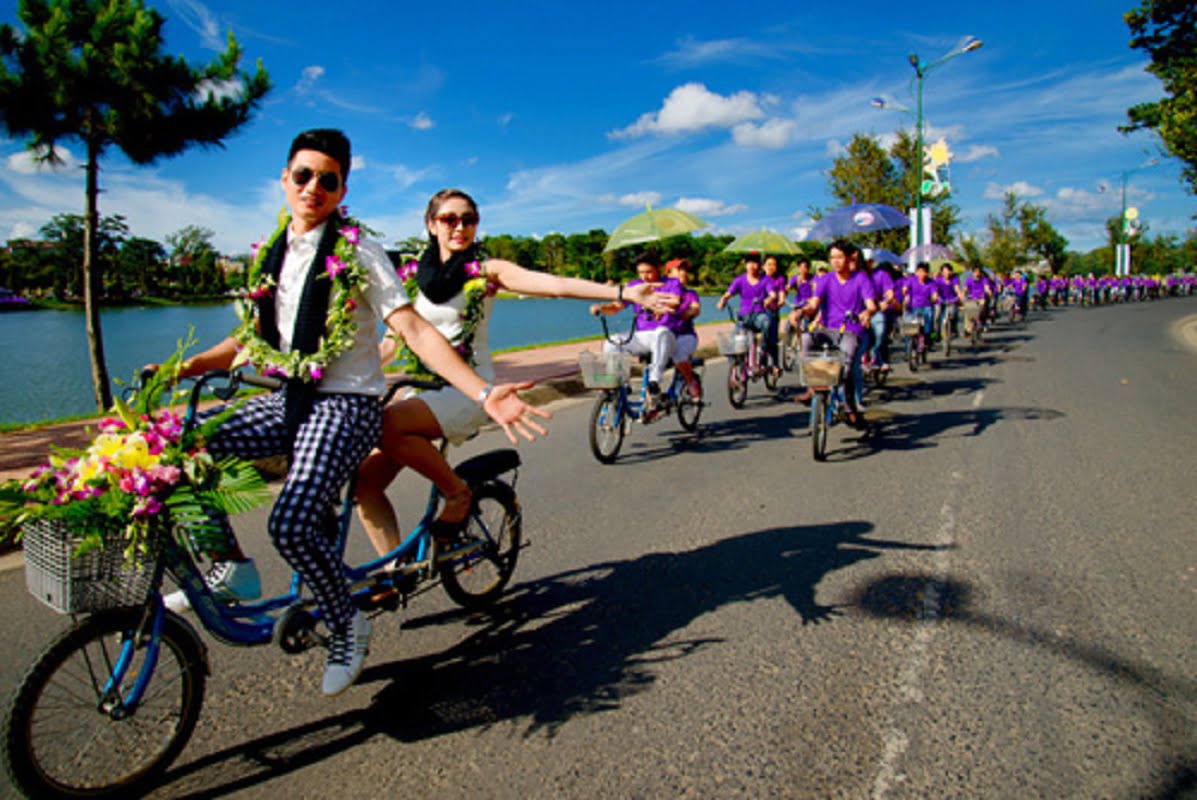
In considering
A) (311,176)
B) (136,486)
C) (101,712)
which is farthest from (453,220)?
(101,712)

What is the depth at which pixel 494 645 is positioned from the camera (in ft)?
10.9

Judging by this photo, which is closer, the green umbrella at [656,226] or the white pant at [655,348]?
the white pant at [655,348]

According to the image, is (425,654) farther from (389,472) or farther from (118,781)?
(118,781)

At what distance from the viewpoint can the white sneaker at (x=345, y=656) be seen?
267 cm

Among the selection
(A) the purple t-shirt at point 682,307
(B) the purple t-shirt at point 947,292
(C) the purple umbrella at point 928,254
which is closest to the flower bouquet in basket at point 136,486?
(A) the purple t-shirt at point 682,307

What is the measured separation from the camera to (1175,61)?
13242 millimetres

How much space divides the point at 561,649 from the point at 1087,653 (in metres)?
2.22

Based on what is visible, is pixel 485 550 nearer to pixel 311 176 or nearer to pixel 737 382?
pixel 311 176

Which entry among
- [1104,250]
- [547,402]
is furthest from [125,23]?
[1104,250]

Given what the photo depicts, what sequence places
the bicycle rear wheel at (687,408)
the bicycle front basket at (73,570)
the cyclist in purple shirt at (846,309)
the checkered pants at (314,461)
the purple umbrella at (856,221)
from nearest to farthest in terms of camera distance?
the bicycle front basket at (73,570), the checkered pants at (314,461), the cyclist in purple shirt at (846,309), the bicycle rear wheel at (687,408), the purple umbrella at (856,221)

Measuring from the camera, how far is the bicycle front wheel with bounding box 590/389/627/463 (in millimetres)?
6738

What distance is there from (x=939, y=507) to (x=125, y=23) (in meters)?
10.6

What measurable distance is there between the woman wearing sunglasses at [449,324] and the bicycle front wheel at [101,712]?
95 centimetres

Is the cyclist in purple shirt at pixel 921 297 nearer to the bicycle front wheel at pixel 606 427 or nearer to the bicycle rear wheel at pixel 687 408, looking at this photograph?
the bicycle rear wheel at pixel 687 408
